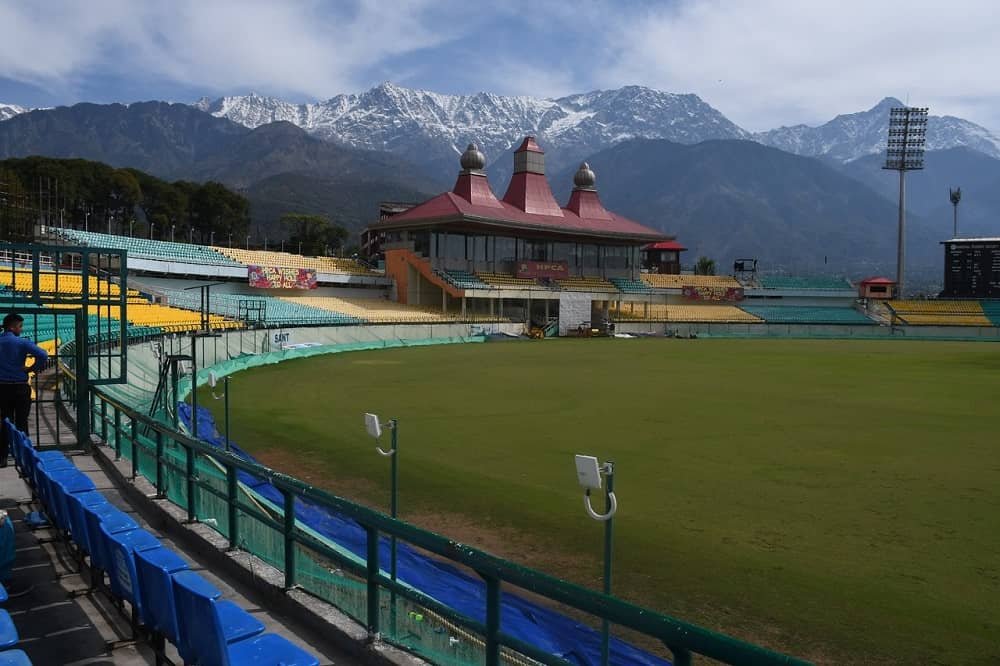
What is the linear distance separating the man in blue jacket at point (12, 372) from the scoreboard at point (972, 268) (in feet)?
255

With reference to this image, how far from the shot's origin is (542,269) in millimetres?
66812

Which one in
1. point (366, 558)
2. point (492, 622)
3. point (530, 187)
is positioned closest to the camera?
point (492, 622)

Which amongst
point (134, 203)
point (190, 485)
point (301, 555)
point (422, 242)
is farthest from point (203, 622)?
point (134, 203)

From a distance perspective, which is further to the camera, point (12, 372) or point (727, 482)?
point (727, 482)

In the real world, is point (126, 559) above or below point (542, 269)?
below

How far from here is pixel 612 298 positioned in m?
66.4

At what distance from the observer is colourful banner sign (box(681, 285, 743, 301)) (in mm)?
75312

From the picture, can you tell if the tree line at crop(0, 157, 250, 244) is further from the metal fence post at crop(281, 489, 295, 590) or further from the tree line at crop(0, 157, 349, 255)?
the metal fence post at crop(281, 489, 295, 590)

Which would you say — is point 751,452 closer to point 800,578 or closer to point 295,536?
point 800,578

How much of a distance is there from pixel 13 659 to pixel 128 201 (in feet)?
353

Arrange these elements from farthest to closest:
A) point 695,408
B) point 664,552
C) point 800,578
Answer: point 695,408 → point 664,552 → point 800,578

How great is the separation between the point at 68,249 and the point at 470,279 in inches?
1987

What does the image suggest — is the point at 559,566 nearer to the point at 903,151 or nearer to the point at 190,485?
the point at 190,485

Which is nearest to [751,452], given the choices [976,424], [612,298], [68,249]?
[976,424]
